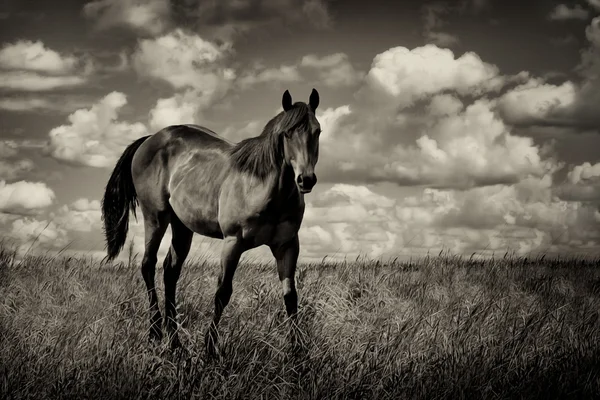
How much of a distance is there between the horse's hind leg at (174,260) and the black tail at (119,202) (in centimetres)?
115

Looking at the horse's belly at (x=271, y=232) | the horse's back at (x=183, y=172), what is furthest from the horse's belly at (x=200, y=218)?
the horse's belly at (x=271, y=232)

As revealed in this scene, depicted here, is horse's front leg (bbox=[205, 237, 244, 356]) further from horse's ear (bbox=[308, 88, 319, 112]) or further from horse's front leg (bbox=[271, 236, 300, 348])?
horse's ear (bbox=[308, 88, 319, 112])

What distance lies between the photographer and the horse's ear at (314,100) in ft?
17.6

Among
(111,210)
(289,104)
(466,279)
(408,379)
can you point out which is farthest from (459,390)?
(466,279)

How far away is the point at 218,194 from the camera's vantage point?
6.05 metres

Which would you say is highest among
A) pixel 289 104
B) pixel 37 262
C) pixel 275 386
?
pixel 289 104

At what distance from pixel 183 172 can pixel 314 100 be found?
2043 millimetres

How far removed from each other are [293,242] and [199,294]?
236 centimetres

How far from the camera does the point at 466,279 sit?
1011 cm

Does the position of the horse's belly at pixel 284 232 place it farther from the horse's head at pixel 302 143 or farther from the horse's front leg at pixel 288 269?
the horse's head at pixel 302 143

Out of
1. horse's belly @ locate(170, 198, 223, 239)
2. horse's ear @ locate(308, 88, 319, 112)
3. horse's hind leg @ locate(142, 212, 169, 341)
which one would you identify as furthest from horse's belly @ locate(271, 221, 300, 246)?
horse's hind leg @ locate(142, 212, 169, 341)

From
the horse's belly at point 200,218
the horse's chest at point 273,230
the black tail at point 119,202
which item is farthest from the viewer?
the black tail at point 119,202


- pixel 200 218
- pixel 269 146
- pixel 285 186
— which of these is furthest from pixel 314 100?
pixel 200 218

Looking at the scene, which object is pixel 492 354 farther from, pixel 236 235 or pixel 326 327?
pixel 236 235
